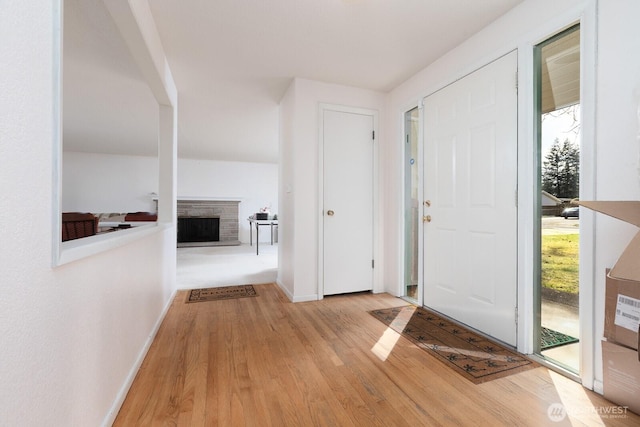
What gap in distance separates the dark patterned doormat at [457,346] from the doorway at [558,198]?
26cm

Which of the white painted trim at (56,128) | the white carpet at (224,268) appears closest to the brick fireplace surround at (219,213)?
the white carpet at (224,268)

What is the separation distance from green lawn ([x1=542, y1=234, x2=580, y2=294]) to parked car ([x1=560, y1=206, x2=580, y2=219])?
116 millimetres

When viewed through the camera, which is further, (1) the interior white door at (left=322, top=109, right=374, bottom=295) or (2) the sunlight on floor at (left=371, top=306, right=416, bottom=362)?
(1) the interior white door at (left=322, top=109, right=374, bottom=295)

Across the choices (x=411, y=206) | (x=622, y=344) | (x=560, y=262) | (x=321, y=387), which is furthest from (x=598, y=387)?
(x=411, y=206)

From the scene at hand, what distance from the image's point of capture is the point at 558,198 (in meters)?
1.84

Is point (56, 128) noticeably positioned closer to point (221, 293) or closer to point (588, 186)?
point (588, 186)

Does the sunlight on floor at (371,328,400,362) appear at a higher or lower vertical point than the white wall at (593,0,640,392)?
lower

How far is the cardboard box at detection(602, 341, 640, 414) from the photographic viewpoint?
1.34 metres

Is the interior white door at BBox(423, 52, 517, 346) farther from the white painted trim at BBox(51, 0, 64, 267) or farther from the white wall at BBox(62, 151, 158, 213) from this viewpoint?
the white wall at BBox(62, 151, 158, 213)

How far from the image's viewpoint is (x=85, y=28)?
2.22 metres

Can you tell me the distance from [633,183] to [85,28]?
3592 mm

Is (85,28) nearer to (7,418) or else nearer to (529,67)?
(7,418)

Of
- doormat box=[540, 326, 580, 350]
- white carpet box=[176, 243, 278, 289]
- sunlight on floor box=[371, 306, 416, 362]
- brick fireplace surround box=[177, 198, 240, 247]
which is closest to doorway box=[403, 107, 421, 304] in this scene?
sunlight on floor box=[371, 306, 416, 362]

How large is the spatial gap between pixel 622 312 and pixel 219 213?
8.04m
